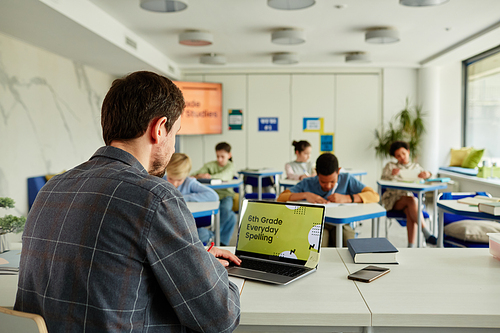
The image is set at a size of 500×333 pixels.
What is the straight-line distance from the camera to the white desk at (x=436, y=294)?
1225 mm

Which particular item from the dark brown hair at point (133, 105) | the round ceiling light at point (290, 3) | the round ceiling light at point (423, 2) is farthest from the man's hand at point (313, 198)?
the round ceiling light at point (423, 2)

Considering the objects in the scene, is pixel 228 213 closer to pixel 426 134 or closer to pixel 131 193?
pixel 131 193

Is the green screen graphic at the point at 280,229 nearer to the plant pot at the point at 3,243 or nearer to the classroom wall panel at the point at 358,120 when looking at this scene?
the plant pot at the point at 3,243

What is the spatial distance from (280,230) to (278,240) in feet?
0.15

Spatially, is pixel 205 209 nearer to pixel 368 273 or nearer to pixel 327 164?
pixel 327 164

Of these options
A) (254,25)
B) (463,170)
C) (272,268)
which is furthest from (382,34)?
(272,268)

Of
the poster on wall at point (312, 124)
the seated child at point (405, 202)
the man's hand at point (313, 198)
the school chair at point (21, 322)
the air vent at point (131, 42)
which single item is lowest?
the seated child at point (405, 202)

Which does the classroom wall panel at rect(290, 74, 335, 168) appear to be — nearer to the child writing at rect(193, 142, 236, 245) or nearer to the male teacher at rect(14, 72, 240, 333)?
the child writing at rect(193, 142, 236, 245)

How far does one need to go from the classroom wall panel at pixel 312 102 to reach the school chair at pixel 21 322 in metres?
8.61

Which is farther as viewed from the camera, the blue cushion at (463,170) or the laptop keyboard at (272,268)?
the blue cushion at (463,170)

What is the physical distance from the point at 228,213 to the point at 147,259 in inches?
154

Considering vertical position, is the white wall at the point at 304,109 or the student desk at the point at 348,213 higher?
the white wall at the point at 304,109

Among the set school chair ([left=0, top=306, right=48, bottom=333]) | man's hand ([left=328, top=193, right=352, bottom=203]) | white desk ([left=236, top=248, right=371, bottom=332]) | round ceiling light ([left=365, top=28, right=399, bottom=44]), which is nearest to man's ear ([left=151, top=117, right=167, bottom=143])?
school chair ([left=0, top=306, right=48, bottom=333])

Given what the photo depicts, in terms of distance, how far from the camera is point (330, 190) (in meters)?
3.59
